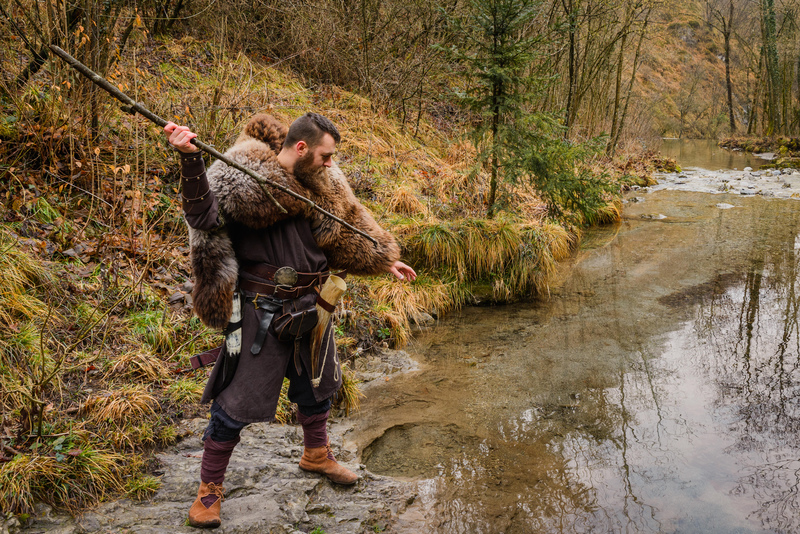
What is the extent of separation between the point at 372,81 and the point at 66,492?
29.4 ft

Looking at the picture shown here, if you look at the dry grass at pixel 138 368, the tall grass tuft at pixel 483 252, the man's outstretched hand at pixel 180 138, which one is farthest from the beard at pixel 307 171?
the tall grass tuft at pixel 483 252

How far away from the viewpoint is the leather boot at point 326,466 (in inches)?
119

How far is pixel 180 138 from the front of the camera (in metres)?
2.07

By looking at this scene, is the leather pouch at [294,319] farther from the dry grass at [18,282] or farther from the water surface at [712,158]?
the water surface at [712,158]

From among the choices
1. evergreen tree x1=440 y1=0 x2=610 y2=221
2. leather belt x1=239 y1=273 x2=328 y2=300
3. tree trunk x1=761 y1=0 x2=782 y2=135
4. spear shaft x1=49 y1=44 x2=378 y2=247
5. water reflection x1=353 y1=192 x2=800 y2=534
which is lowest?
water reflection x1=353 y1=192 x2=800 y2=534

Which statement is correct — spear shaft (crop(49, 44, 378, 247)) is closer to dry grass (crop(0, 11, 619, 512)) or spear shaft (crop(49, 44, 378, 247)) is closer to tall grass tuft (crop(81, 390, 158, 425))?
dry grass (crop(0, 11, 619, 512))

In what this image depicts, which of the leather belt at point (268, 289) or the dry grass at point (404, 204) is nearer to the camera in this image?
the leather belt at point (268, 289)

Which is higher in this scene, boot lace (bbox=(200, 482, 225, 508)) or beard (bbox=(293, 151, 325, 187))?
beard (bbox=(293, 151, 325, 187))

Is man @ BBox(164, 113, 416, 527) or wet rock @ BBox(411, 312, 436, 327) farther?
wet rock @ BBox(411, 312, 436, 327)

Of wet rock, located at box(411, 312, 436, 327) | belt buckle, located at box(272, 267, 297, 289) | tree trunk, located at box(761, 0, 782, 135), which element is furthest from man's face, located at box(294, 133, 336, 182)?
tree trunk, located at box(761, 0, 782, 135)

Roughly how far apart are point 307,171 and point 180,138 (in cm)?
71

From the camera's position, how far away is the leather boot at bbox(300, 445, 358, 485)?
9.93 feet

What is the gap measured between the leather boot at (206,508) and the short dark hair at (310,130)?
1.79m

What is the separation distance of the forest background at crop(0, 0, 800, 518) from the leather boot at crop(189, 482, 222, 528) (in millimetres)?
427
